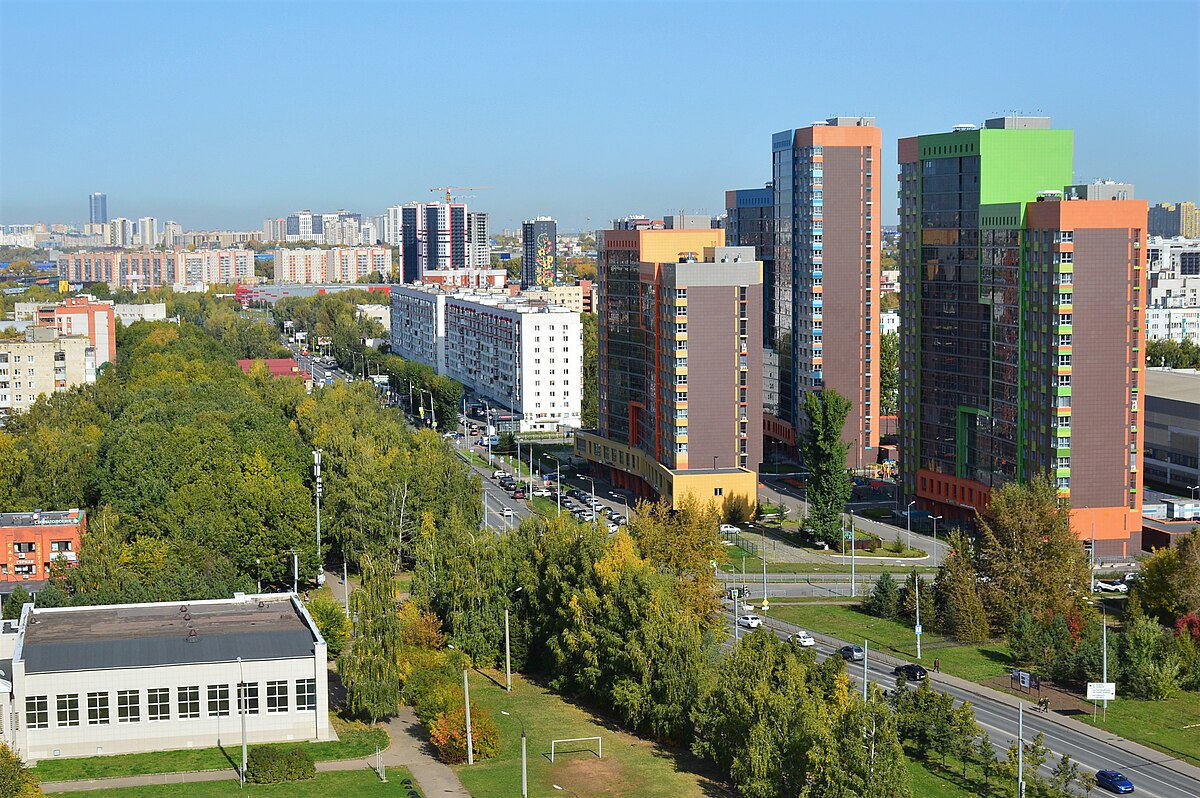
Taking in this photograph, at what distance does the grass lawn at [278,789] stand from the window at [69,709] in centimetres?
285

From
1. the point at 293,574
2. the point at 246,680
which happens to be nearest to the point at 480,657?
the point at 246,680

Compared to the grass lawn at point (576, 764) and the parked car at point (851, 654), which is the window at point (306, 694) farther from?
the parked car at point (851, 654)

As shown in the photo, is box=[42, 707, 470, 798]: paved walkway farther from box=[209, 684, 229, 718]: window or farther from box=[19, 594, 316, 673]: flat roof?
box=[19, 594, 316, 673]: flat roof

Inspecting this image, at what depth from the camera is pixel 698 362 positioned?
200 ft

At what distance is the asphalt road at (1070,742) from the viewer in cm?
3316

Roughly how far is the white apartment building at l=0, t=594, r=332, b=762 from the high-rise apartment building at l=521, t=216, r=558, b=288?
5776 inches

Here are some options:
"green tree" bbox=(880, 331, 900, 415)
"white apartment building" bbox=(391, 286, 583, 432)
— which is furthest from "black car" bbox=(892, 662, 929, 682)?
"white apartment building" bbox=(391, 286, 583, 432)

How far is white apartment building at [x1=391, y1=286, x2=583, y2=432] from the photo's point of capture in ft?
291

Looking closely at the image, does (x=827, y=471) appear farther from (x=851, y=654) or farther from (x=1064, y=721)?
(x=1064, y=721)

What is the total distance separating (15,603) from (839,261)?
4324cm

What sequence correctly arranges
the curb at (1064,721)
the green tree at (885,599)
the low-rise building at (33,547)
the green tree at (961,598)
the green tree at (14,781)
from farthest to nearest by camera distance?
1. the low-rise building at (33,547)
2. the green tree at (885,599)
3. the green tree at (961,598)
4. the curb at (1064,721)
5. the green tree at (14,781)

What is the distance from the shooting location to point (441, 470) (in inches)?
2217

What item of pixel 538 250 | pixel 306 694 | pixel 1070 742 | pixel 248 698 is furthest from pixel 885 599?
pixel 538 250

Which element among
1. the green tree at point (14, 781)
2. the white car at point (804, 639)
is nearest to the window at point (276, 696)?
the green tree at point (14, 781)
